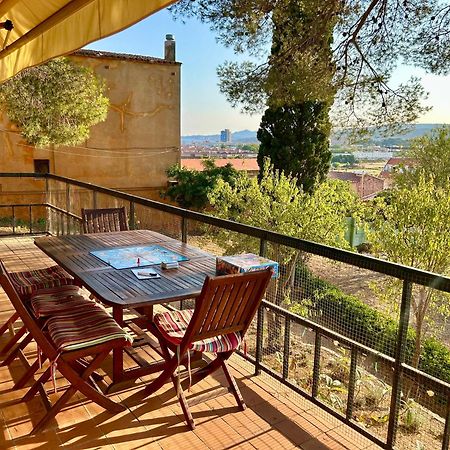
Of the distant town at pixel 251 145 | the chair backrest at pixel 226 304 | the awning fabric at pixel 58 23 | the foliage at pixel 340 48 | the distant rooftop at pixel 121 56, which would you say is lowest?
the chair backrest at pixel 226 304

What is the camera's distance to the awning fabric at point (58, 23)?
5.91 feet

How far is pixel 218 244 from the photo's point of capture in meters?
10.0

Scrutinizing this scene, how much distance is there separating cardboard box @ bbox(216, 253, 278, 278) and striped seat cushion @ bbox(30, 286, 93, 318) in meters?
0.85

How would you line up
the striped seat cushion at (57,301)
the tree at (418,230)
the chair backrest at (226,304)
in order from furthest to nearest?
the tree at (418,230), the striped seat cushion at (57,301), the chair backrest at (226,304)

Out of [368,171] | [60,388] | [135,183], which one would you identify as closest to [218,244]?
[60,388]

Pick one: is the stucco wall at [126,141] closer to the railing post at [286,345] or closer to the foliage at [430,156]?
the foliage at [430,156]

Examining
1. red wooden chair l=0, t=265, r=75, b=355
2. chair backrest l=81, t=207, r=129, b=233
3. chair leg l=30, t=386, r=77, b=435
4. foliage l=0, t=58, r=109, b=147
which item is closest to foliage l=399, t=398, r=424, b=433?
chair leg l=30, t=386, r=77, b=435

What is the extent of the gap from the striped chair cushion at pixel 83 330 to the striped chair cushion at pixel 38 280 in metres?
0.58

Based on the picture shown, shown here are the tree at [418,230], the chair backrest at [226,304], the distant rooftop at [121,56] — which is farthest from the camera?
the distant rooftop at [121,56]

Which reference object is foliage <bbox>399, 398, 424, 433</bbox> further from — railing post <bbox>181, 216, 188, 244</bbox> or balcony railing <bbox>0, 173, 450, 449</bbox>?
railing post <bbox>181, 216, 188, 244</bbox>

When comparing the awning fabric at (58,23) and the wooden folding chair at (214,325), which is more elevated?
the awning fabric at (58,23)

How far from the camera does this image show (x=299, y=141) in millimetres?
13305

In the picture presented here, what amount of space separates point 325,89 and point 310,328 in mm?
4778

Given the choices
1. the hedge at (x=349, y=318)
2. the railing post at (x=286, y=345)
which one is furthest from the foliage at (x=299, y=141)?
the railing post at (x=286, y=345)
